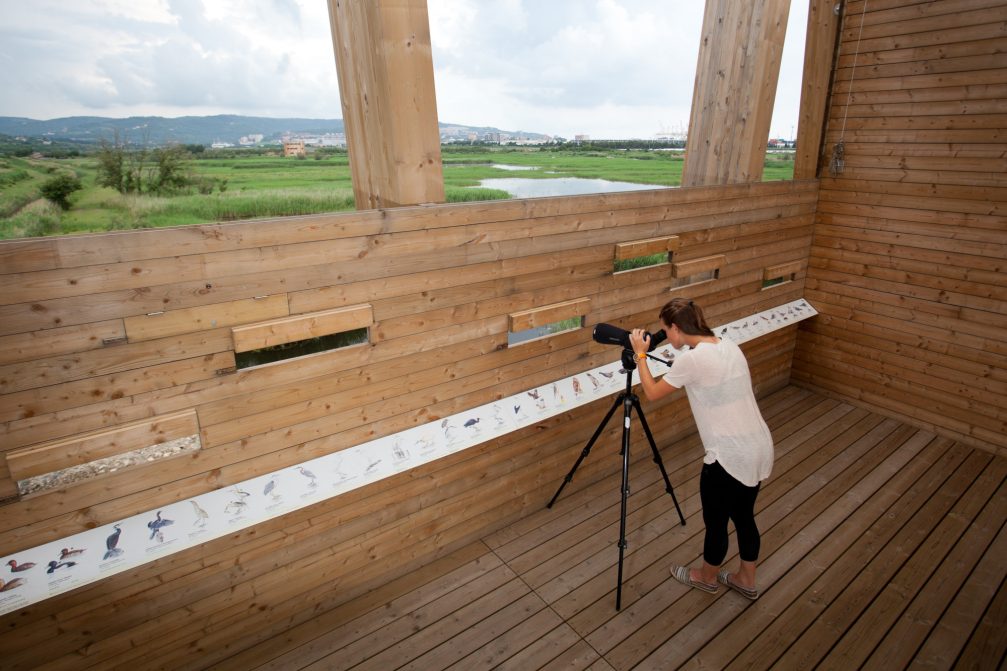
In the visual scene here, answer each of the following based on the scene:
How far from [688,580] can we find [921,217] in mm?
3256

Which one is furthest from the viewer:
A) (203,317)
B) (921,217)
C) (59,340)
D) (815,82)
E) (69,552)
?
(815,82)

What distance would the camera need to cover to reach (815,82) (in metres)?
4.22

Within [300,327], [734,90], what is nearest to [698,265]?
[734,90]

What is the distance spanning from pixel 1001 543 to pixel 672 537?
1.81 m

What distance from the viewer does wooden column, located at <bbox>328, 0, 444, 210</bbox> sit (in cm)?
211

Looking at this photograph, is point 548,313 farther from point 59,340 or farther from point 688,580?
point 59,340

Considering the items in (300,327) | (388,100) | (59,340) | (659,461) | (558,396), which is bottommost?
(659,461)

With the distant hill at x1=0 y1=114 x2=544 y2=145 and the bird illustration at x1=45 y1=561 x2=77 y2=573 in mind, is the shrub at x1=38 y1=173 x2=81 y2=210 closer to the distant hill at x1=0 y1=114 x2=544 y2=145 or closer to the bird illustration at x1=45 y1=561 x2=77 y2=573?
the distant hill at x1=0 y1=114 x2=544 y2=145

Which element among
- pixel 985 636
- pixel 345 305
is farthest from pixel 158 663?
pixel 985 636

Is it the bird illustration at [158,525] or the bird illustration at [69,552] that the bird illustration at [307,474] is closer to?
the bird illustration at [158,525]

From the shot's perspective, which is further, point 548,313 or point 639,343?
point 548,313

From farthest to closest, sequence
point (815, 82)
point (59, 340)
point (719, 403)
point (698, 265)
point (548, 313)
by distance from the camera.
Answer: point (815, 82) < point (698, 265) < point (548, 313) < point (719, 403) < point (59, 340)

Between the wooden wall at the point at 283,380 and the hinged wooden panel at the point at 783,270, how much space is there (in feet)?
4.25

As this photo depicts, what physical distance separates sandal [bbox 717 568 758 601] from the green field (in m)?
2.14
